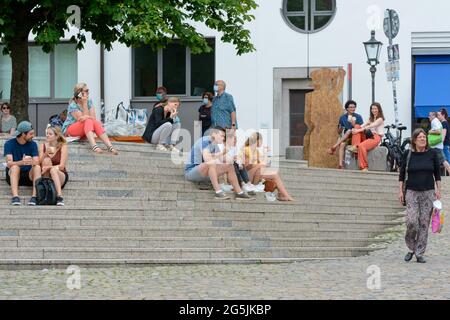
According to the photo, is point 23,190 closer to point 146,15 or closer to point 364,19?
point 146,15

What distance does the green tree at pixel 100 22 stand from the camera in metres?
22.8

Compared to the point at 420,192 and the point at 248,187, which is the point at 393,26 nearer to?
the point at 248,187

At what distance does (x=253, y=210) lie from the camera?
18.1 metres

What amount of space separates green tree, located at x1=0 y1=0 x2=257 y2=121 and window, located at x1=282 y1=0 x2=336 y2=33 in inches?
383

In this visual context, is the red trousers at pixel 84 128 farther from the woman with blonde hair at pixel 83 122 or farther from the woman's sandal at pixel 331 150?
the woman's sandal at pixel 331 150

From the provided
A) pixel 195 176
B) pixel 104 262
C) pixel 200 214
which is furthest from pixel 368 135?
pixel 104 262

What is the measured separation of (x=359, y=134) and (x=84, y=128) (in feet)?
23.1

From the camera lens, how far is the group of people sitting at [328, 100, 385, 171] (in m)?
24.5

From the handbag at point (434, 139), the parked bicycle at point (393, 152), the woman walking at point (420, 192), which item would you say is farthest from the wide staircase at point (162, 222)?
the handbag at point (434, 139)

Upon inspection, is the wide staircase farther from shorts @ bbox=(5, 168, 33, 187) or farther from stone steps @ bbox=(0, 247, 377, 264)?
shorts @ bbox=(5, 168, 33, 187)

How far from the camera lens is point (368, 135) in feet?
81.0

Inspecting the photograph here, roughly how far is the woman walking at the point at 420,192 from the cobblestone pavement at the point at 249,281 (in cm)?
29
